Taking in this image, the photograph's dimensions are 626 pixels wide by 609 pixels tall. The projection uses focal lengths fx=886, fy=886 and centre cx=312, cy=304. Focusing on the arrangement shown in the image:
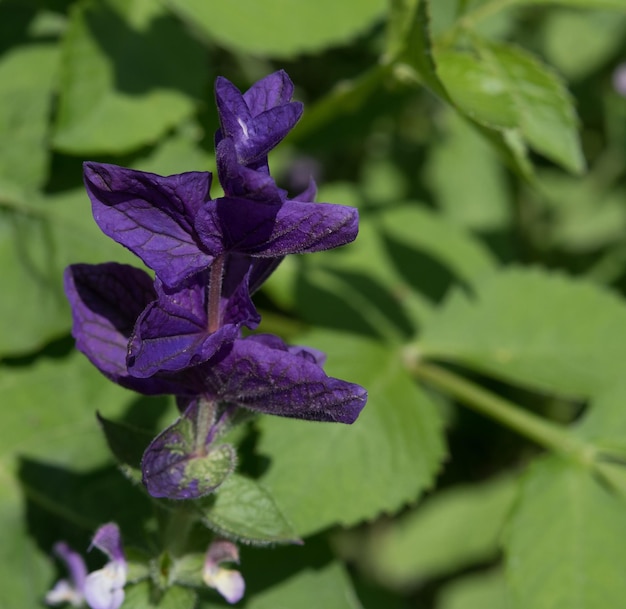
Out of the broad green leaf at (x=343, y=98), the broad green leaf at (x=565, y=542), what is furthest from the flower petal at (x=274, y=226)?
the broad green leaf at (x=565, y=542)

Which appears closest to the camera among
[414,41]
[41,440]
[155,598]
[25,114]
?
[155,598]

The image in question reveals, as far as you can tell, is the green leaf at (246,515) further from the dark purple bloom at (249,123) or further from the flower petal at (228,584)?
the dark purple bloom at (249,123)

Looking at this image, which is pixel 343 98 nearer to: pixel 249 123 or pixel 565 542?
pixel 249 123

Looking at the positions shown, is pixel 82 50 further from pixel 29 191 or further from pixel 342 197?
pixel 342 197

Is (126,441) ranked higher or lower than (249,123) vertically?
lower

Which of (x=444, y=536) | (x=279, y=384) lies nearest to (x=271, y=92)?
(x=279, y=384)

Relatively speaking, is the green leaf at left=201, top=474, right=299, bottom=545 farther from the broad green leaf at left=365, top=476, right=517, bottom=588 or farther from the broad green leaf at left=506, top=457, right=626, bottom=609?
the broad green leaf at left=365, top=476, right=517, bottom=588

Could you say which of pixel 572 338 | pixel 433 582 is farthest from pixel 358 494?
pixel 433 582
